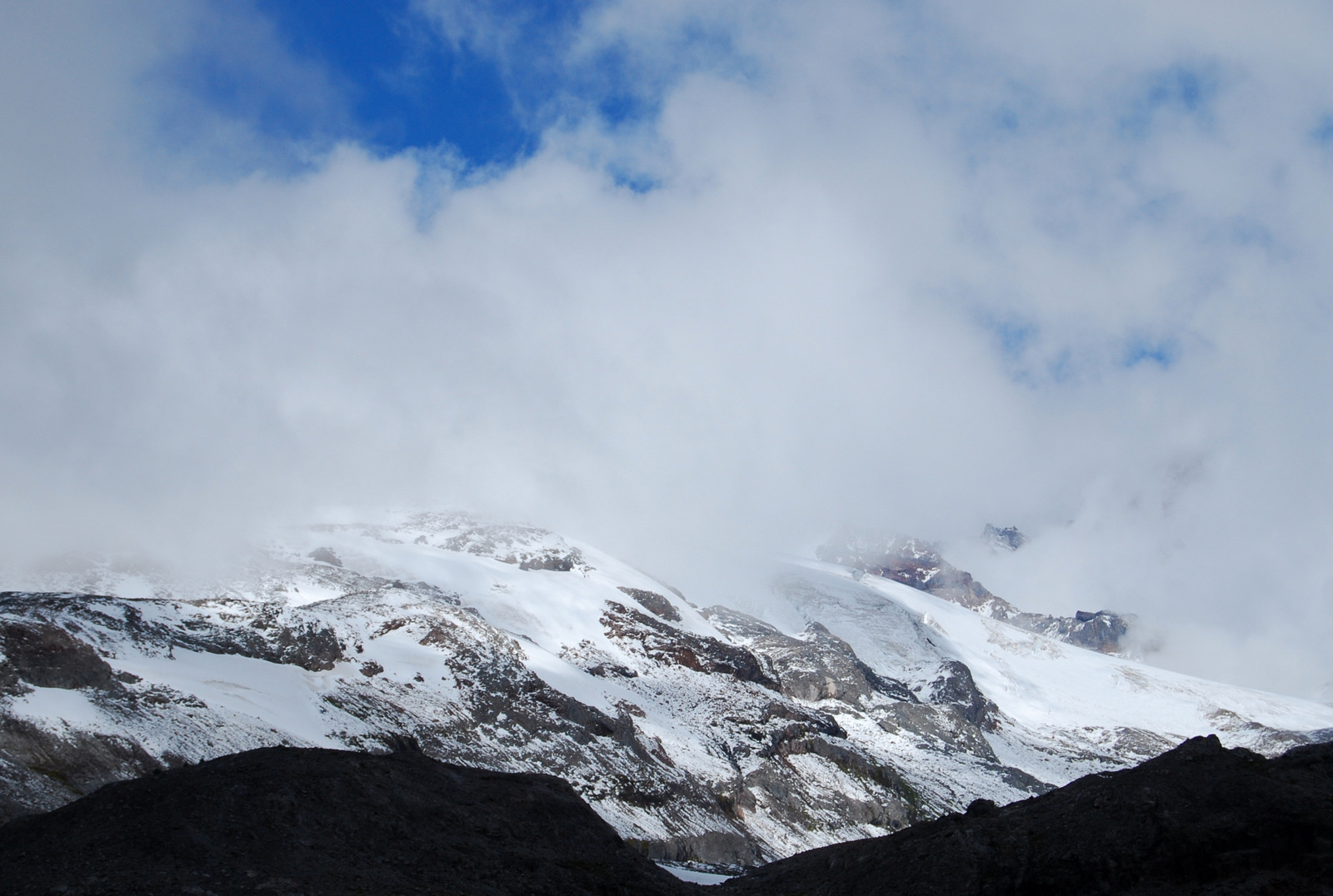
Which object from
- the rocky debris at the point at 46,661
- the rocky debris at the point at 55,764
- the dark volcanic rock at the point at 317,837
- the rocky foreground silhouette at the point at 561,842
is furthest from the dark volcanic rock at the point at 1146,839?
the rocky debris at the point at 46,661

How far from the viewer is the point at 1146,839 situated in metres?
27.7

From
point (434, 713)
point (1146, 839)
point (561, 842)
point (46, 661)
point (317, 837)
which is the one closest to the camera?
point (1146, 839)

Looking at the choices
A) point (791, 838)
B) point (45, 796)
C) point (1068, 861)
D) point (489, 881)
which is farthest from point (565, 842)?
point (791, 838)

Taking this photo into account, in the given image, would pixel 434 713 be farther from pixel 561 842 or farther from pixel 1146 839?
pixel 1146 839

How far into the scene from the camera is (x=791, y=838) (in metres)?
138

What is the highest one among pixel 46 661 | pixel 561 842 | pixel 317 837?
pixel 46 661

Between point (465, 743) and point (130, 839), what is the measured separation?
280ft

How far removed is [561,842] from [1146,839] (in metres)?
21.9

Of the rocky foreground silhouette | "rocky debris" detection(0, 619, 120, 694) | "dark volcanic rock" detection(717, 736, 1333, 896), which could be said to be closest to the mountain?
"rocky debris" detection(0, 619, 120, 694)

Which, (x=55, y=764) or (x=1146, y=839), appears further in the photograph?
(x=55, y=764)

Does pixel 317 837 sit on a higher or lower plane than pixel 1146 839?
lower

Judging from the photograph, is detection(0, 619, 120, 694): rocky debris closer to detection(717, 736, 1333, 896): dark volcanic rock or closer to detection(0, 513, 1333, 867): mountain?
detection(0, 513, 1333, 867): mountain

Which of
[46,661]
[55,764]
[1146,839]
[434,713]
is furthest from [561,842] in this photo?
[434,713]

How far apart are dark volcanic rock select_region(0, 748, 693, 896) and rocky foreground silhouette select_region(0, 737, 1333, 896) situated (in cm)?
8
